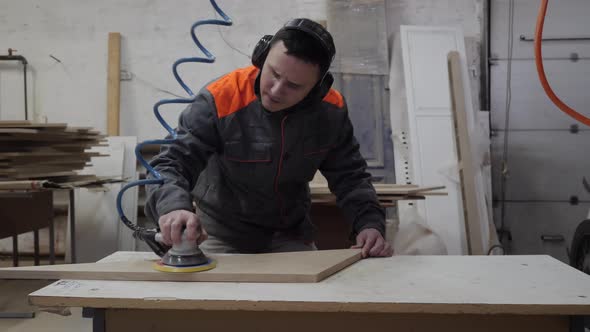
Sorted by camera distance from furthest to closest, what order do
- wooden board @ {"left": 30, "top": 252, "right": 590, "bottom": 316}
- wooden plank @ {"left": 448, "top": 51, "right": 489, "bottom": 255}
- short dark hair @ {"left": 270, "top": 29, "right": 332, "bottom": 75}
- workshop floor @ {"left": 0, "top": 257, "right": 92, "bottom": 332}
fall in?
wooden plank @ {"left": 448, "top": 51, "right": 489, "bottom": 255} < workshop floor @ {"left": 0, "top": 257, "right": 92, "bottom": 332} < short dark hair @ {"left": 270, "top": 29, "right": 332, "bottom": 75} < wooden board @ {"left": 30, "top": 252, "right": 590, "bottom": 316}

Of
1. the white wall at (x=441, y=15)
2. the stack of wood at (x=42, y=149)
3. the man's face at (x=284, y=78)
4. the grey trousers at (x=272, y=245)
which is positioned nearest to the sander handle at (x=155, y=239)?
the grey trousers at (x=272, y=245)

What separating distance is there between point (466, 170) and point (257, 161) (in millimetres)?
2166

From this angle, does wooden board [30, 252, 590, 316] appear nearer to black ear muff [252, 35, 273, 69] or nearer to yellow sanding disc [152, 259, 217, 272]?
yellow sanding disc [152, 259, 217, 272]

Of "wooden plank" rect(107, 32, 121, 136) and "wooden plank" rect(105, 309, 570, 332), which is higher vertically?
"wooden plank" rect(107, 32, 121, 136)

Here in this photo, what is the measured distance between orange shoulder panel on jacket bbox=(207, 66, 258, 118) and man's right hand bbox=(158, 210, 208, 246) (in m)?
0.49

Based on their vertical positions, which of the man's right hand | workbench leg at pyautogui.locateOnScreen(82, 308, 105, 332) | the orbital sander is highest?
the man's right hand

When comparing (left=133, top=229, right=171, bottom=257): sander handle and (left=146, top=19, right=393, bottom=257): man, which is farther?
(left=146, top=19, right=393, bottom=257): man

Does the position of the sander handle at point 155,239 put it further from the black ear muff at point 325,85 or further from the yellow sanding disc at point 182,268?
the black ear muff at point 325,85

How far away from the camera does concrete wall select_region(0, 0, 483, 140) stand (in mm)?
4055

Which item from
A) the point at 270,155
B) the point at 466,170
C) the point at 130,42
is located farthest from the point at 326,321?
the point at 130,42

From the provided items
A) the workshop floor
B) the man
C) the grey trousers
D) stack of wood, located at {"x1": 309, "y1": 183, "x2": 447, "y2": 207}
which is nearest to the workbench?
the man

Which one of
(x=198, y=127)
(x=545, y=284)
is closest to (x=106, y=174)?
(x=198, y=127)

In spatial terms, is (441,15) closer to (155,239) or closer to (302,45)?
(302,45)

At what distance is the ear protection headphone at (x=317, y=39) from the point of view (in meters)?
1.46
